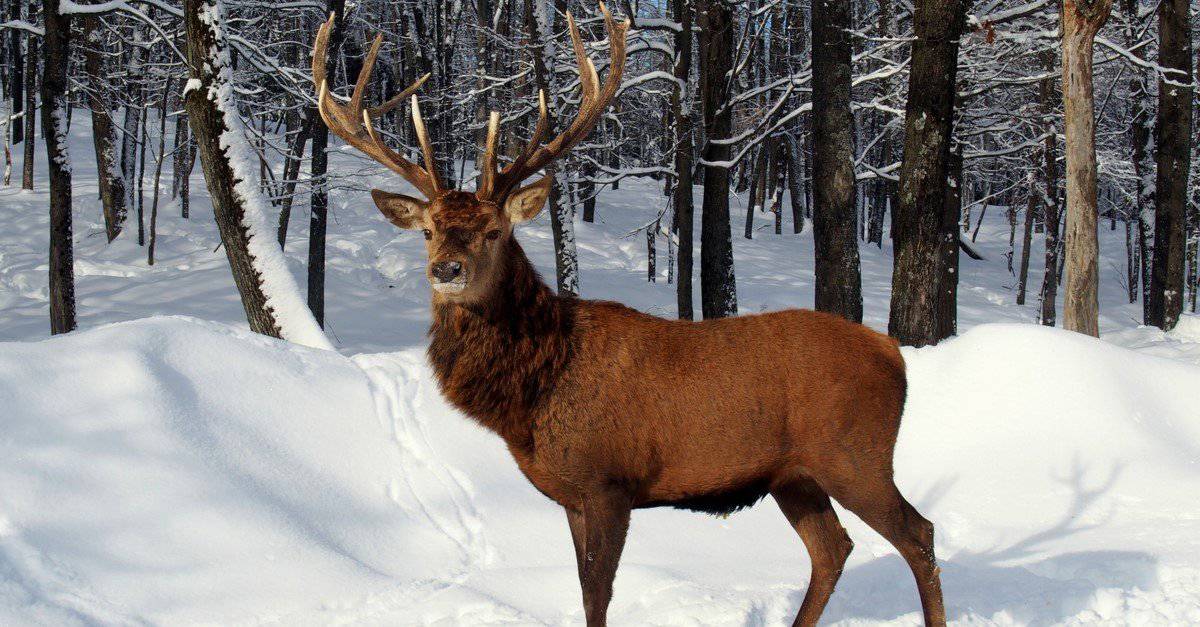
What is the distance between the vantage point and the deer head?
4059mm

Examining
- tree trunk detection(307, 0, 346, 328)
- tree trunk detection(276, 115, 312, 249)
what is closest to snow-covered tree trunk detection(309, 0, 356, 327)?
tree trunk detection(307, 0, 346, 328)

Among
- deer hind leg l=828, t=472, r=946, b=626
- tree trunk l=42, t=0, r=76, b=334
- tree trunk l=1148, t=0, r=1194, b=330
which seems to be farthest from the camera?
tree trunk l=1148, t=0, r=1194, b=330

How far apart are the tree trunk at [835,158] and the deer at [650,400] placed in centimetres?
592

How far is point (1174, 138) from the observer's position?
55.4ft

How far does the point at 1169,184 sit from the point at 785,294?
927 cm

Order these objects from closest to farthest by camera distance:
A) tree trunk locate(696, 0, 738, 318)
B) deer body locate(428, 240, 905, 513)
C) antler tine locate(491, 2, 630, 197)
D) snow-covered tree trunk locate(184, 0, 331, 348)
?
1. deer body locate(428, 240, 905, 513)
2. antler tine locate(491, 2, 630, 197)
3. snow-covered tree trunk locate(184, 0, 331, 348)
4. tree trunk locate(696, 0, 738, 318)

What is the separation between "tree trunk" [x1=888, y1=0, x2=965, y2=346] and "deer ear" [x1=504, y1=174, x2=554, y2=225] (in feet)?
17.0

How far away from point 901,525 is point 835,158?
21.0ft

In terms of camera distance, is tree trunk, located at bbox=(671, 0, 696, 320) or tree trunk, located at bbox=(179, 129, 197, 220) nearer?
tree trunk, located at bbox=(671, 0, 696, 320)

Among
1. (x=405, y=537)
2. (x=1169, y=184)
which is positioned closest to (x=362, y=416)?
(x=405, y=537)

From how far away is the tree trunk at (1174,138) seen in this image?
53.4 feet

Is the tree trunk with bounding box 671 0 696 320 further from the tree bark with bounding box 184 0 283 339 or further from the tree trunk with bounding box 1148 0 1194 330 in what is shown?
the tree trunk with bounding box 1148 0 1194 330

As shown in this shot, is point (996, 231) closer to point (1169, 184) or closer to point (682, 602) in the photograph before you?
point (1169, 184)

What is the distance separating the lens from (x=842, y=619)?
4.41 m
